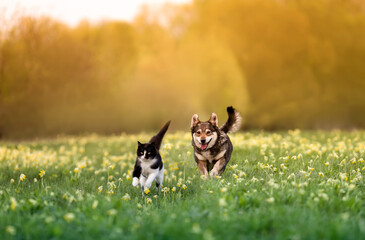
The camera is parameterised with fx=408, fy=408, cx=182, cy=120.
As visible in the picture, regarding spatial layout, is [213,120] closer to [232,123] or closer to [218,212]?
[232,123]

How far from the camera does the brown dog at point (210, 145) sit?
771 centimetres

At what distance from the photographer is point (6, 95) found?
1967 cm

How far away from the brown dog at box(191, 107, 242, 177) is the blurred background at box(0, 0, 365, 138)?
407 inches

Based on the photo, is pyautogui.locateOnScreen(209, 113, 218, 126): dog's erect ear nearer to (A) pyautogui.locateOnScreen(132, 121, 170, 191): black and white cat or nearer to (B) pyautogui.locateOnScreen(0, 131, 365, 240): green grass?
(B) pyautogui.locateOnScreen(0, 131, 365, 240): green grass

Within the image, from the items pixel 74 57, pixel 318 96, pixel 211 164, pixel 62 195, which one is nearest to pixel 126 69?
pixel 74 57

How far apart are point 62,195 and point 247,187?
284cm

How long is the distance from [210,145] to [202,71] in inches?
507

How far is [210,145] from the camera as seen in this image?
25.9ft

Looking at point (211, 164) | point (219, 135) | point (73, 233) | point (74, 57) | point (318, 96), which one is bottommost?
point (73, 233)

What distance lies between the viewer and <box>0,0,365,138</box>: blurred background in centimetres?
→ 1955

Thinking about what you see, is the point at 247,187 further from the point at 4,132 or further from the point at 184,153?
the point at 4,132

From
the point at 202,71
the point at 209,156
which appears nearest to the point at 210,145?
the point at 209,156

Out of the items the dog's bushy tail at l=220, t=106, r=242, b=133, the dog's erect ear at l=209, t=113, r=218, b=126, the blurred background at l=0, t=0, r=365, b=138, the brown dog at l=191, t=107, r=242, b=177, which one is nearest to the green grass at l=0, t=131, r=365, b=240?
the brown dog at l=191, t=107, r=242, b=177

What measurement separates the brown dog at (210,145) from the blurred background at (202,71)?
10.3m
